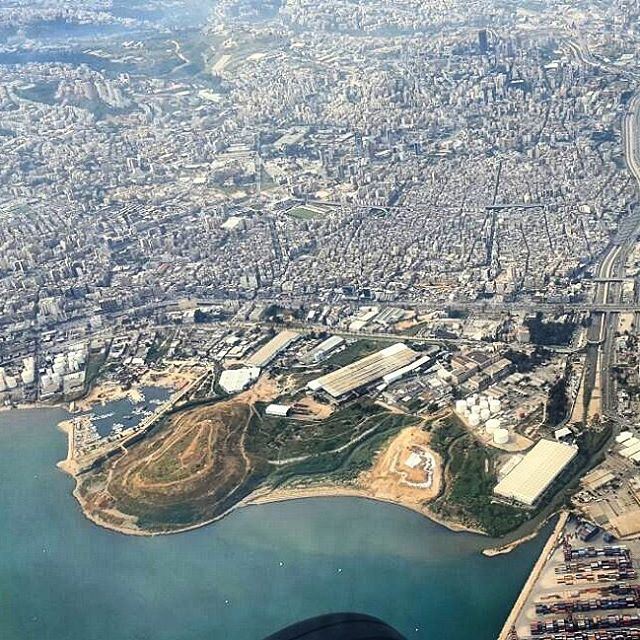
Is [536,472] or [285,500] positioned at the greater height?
[536,472]

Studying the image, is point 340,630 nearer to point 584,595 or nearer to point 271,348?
point 584,595

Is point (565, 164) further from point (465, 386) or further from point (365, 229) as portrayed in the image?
point (465, 386)

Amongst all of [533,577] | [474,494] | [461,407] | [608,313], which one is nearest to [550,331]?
[608,313]

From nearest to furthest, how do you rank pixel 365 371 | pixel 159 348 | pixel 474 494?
pixel 474 494 → pixel 365 371 → pixel 159 348

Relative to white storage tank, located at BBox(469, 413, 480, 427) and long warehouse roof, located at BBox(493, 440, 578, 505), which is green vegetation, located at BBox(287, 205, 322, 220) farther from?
long warehouse roof, located at BBox(493, 440, 578, 505)

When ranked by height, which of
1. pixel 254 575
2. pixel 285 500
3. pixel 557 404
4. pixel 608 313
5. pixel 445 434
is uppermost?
pixel 608 313

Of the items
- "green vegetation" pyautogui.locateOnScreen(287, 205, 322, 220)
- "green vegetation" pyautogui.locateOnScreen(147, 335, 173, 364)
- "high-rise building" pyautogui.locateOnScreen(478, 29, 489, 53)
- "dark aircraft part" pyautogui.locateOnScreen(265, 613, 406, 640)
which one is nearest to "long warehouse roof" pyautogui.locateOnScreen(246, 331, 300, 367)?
"green vegetation" pyautogui.locateOnScreen(147, 335, 173, 364)

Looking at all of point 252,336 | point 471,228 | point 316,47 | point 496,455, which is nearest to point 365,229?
point 471,228
